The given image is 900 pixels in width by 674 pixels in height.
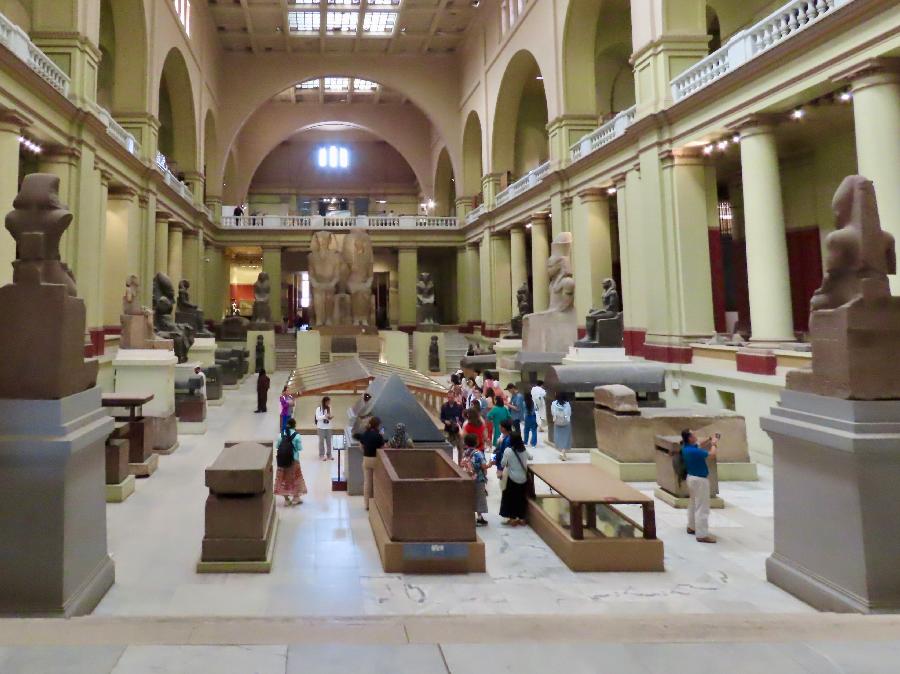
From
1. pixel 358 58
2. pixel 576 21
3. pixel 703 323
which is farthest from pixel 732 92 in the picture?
pixel 358 58

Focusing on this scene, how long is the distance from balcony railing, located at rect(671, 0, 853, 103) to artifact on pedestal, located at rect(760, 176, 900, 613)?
679 centimetres

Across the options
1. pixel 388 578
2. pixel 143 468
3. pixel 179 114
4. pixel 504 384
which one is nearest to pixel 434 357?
pixel 504 384

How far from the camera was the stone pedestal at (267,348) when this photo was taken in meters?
24.2

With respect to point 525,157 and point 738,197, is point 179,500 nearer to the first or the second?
point 738,197

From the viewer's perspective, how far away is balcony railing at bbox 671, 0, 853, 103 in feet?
31.6

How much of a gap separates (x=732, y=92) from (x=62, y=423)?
12523mm

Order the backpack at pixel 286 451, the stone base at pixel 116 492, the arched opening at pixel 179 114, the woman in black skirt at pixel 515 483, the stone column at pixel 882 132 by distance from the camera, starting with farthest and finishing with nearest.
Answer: the arched opening at pixel 179 114 < the stone column at pixel 882 132 < the stone base at pixel 116 492 < the backpack at pixel 286 451 < the woman in black skirt at pixel 515 483

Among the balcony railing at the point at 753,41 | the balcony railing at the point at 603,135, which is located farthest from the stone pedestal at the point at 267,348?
the balcony railing at the point at 753,41

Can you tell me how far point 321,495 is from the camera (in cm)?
758

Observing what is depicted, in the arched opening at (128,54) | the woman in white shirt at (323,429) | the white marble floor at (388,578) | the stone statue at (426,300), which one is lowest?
the white marble floor at (388,578)

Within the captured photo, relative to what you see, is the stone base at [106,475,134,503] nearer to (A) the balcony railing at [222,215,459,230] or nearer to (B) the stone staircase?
(B) the stone staircase

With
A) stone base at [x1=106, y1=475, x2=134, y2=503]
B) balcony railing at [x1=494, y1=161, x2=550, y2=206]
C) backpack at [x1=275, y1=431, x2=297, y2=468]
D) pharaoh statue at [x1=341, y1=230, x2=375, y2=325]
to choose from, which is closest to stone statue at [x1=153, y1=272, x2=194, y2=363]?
pharaoh statue at [x1=341, y1=230, x2=375, y2=325]

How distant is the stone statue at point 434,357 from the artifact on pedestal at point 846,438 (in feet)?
66.7

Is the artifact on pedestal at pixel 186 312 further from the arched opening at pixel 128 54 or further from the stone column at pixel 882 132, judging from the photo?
the stone column at pixel 882 132
